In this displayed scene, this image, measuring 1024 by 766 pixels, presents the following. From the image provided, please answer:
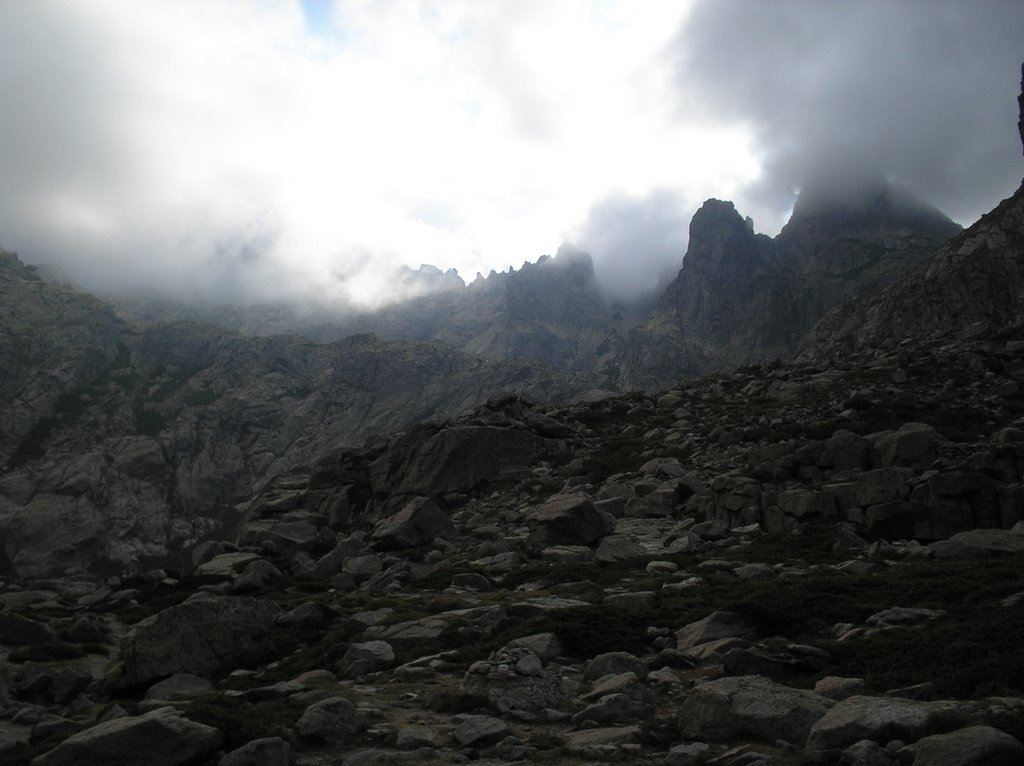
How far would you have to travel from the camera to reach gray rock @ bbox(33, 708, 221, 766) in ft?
32.4

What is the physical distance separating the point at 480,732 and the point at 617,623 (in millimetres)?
7135

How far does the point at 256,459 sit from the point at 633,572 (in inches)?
6577

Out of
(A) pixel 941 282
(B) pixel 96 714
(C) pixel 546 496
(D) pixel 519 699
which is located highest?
(A) pixel 941 282

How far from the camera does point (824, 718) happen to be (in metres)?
9.01

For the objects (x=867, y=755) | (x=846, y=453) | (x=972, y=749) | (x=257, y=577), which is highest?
(x=846, y=453)

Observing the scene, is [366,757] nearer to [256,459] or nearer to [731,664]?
[731,664]

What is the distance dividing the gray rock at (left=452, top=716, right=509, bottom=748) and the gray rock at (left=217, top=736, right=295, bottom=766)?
252cm

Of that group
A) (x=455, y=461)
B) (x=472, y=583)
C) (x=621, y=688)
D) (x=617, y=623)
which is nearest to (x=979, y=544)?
(x=617, y=623)

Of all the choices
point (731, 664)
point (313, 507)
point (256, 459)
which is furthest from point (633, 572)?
point (256, 459)

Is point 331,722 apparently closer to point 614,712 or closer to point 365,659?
point 614,712

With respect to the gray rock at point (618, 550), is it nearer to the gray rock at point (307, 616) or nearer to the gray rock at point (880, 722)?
the gray rock at point (307, 616)

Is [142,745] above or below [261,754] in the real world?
above

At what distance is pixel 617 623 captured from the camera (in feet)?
56.3

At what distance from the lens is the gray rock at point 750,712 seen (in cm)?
945
